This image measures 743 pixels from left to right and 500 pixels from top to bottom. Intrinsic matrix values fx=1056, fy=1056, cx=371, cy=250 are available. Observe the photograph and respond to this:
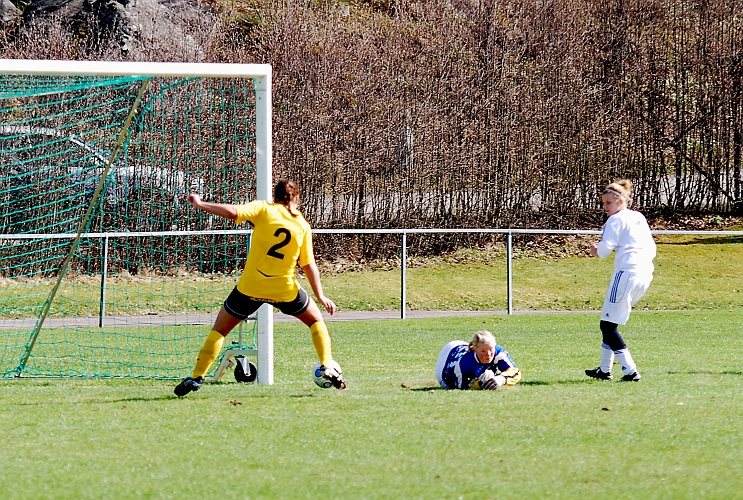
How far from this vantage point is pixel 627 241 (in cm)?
884

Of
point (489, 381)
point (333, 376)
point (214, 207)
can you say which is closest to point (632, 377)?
point (489, 381)

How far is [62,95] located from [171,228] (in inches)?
118

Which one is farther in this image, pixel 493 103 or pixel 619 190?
pixel 493 103

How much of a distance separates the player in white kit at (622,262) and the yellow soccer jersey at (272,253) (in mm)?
2527

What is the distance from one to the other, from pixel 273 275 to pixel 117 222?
11673 mm

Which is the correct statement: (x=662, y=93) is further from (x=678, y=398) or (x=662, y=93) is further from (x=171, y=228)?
(x=678, y=398)

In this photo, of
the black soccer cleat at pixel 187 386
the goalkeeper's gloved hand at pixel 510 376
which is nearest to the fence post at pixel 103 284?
the black soccer cleat at pixel 187 386

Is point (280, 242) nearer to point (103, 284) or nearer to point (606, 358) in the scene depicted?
point (606, 358)

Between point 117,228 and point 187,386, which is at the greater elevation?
point 117,228

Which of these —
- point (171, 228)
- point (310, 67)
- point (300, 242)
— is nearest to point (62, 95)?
point (171, 228)

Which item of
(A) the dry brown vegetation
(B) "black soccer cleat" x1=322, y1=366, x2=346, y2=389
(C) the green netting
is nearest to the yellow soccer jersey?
(B) "black soccer cleat" x1=322, y1=366, x2=346, y2=389

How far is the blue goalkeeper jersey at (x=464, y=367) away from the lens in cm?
867

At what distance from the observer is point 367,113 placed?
21.8m

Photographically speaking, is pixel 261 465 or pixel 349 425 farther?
pixel 349 425
